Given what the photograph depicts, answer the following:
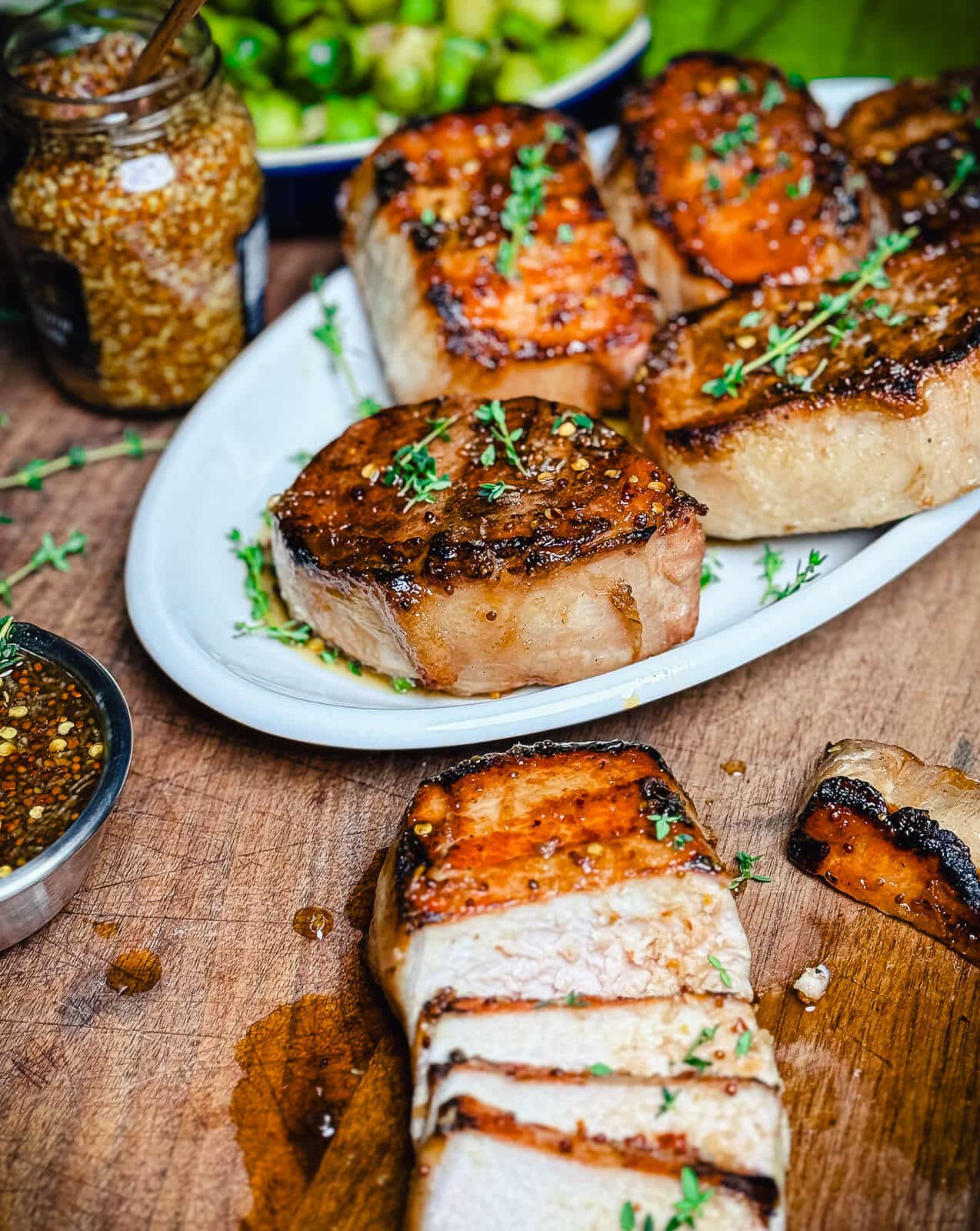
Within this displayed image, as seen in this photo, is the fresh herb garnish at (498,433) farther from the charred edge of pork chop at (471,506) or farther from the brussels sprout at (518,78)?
the brussels sprout at (518,78)

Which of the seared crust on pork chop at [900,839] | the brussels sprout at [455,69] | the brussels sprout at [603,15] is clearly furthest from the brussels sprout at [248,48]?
the seared crust on pork chop at [900,839]

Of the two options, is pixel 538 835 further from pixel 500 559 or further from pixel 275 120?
pixel 275 120

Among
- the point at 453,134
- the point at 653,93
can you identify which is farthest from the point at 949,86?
the point at 453,134

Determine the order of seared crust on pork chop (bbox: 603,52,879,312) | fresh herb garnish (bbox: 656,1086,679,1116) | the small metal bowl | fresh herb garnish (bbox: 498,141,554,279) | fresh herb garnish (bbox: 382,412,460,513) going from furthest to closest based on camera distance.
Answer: seared crust on pork chop (bbox: 603,52,879,312)
fresh herb garnish (bbox: 498,141,554,279)
fresh herb garnish (bbox: 382,412,460,513)
the small metal bowl
fresh herb garnish (bbox: 656,1086,679,1116)

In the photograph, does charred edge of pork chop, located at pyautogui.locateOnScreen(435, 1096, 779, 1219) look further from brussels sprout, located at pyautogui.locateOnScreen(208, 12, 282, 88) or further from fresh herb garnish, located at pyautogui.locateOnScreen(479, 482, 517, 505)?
brussels sprout, located at pyautogui.locateOnScreen(208, 12, 282, 88)

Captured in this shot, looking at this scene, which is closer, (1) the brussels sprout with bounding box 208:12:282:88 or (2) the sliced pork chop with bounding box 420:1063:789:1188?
(2) the sliced pork chop with bounding box 420:1063:789:1188

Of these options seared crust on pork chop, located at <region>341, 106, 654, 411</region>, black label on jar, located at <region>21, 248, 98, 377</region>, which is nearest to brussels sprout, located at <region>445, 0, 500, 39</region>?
seared crust on pork chop, located at <region>341, 106, 654, 411</region>

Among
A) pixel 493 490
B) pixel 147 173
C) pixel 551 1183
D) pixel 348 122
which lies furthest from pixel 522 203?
pixel 551 1183
